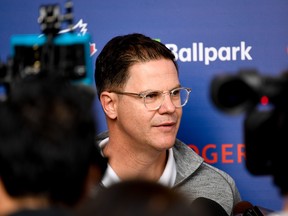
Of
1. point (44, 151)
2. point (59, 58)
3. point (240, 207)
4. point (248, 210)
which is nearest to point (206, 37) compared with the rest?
point (240, 207)

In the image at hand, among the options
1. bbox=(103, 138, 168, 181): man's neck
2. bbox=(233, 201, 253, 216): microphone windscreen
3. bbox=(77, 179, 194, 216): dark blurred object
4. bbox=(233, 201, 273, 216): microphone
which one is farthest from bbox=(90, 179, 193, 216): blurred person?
bbox=(103, 138, 168, 181): man's neck

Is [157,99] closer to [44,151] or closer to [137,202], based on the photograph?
[44,151]

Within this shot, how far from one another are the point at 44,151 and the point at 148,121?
4.02 ft

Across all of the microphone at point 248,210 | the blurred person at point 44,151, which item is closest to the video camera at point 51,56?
the blurred person at point 44,151

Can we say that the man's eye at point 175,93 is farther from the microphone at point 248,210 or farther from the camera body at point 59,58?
the camera body at point 59,58

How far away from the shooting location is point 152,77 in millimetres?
2418

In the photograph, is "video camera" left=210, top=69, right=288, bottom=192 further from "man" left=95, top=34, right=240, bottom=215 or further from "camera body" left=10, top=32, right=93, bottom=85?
"man" left=95, top=34, right=240, bottom=215

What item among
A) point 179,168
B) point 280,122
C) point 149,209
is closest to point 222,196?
point 179,168

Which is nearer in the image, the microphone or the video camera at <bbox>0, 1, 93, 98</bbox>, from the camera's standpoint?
the video camera at <bbox>0, 1, 93, 98</bbox>

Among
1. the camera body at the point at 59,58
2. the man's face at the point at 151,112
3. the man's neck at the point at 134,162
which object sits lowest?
the man's neck at the point at 134,162

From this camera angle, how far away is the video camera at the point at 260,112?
1.23 m

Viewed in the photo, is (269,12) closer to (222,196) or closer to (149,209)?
(222,196)

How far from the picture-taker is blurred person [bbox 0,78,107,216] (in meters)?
1.21

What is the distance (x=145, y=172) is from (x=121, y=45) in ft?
1.45
